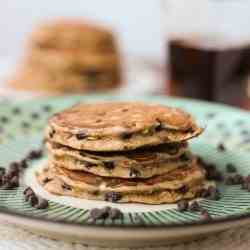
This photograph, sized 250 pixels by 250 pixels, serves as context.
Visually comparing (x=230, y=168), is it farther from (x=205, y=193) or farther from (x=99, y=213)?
(x=99, y=213)

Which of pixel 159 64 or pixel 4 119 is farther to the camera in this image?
pixel 159 64

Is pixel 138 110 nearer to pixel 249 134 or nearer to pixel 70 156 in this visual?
pixel 70 156

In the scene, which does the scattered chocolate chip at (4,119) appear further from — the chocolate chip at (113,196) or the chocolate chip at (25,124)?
the chocolate chip at (113,196)

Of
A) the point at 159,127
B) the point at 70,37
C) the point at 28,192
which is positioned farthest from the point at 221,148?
the point at 70,37

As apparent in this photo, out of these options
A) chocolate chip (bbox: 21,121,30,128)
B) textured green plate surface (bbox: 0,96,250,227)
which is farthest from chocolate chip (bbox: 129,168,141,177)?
chocolate chip (bbox: 21,121,30,128)

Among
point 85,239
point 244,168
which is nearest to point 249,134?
point 244,168

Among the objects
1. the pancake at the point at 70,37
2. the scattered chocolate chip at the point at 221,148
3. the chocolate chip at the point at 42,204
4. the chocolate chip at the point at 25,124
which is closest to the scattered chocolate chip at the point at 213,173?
the scattered chocolate chip at the point at 221,148
